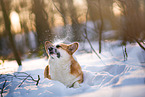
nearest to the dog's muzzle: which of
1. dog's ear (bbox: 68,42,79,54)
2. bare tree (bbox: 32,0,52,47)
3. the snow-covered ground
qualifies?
dog's ear (bbox: 68,42,79,54)

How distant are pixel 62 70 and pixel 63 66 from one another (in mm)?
61

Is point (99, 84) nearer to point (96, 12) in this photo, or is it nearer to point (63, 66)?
A: point (63, 66)

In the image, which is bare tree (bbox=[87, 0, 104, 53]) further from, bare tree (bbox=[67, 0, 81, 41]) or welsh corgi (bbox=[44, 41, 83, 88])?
welsh corgi (bbox=[44, 41, 83, 88])

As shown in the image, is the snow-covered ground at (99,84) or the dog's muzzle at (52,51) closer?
the snow-covered ground at (99,84)

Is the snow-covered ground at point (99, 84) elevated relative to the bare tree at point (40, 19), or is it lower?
lower

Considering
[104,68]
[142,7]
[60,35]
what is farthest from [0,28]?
[142,7]

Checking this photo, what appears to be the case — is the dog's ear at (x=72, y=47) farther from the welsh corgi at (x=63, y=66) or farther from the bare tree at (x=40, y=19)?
the bare tree at (x=40, y=19)

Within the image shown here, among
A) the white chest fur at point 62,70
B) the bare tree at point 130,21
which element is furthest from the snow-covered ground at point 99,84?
the bare tree at point 130,21

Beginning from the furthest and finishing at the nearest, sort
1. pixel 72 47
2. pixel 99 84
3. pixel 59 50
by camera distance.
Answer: pixel 72 47 → pixel 59 50 → pixel 99 84

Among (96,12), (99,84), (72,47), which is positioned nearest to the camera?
(99,84)

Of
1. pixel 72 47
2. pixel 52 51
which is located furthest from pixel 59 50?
pixel 72 47

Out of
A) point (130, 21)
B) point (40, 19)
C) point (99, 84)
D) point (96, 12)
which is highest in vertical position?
point (96, 12)

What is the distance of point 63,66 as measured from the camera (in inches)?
66.0

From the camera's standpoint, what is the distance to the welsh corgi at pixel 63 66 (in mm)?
1617
